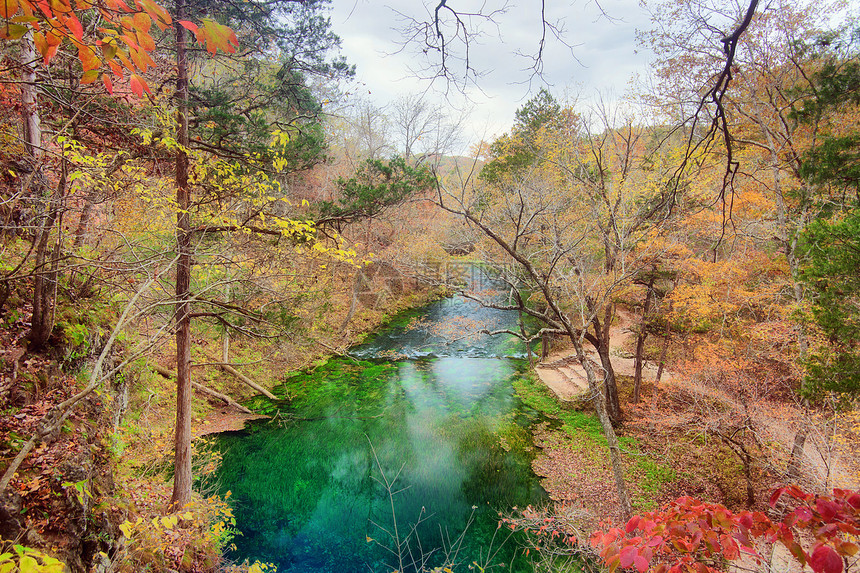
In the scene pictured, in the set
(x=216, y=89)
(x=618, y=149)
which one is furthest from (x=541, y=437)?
(x=216, y=89)

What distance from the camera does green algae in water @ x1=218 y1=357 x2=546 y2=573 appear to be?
6.98 meters

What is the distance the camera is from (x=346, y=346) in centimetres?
874

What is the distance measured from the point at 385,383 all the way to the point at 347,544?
7116 millimetres

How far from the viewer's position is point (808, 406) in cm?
692

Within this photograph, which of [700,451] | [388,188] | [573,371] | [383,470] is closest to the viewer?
[700,451]

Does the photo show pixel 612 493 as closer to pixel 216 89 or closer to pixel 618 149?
pixel 618 149

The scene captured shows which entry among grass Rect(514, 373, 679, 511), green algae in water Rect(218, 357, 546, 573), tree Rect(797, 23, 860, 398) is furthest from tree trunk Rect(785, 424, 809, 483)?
green algae in water Rect(218, 357, 546, 573)

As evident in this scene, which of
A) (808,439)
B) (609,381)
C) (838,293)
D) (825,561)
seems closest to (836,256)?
(838,293)

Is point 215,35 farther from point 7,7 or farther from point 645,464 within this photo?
point 645,464

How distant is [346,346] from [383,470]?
11.3 feet

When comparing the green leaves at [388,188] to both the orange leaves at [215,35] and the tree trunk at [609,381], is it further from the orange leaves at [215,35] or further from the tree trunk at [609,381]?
the orange leaves at [215,35]

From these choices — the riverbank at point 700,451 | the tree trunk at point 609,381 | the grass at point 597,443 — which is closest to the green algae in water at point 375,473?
the grass at point 597,443

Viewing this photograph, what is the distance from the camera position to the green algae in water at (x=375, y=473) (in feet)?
22.9

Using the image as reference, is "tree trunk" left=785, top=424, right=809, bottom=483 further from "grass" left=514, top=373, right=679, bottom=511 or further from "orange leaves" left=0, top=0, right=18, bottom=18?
"orange leaves" left=0, top=0, right=18, bottom=18
